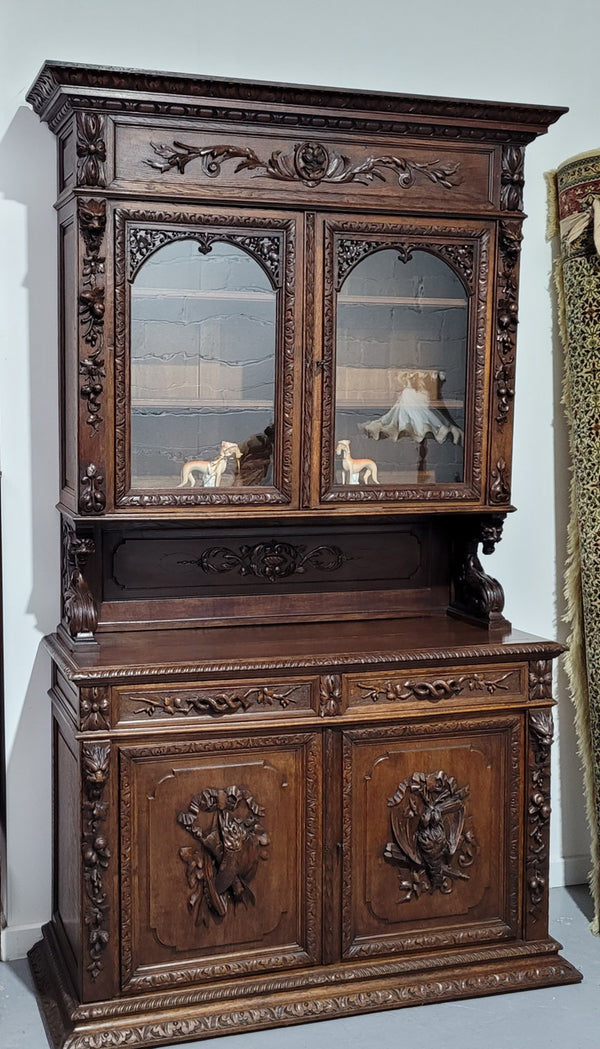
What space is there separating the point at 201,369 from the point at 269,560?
62 centimetres

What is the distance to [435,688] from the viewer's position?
2.91 meters

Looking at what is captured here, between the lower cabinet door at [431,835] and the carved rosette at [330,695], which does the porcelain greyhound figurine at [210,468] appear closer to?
the carved rosette at [330,695]

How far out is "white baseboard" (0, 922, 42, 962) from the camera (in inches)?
123

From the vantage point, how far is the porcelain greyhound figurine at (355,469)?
2948 mm

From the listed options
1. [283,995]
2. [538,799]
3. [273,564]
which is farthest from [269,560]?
[283,995]

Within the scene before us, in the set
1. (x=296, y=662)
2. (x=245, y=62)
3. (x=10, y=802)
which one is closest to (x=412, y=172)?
(x=245, y=62)

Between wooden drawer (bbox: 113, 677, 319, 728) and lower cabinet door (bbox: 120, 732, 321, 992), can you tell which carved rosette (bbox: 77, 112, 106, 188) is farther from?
lower cabinet door (bbox: 120, 732, 321, 992)

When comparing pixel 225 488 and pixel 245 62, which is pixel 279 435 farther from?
pixel 245 62

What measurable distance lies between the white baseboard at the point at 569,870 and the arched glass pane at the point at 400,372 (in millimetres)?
1434

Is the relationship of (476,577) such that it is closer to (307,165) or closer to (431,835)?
(431,835)

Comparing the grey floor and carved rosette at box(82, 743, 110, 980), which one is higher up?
carved rosette at box(82, 743, 110, 980)

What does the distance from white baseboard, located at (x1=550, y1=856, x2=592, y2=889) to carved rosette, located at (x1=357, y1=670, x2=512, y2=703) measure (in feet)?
3.23

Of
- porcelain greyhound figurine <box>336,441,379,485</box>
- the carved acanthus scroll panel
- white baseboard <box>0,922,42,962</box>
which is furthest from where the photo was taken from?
white baseboard <box>0,922,42,962</box>

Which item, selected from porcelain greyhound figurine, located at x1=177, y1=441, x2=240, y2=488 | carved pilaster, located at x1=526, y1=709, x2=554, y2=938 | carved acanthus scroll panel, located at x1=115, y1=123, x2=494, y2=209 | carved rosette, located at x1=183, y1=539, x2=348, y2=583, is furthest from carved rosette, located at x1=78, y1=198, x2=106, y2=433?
carved pilaster, located at x1=526, y1=709, x2=554, y2=938
